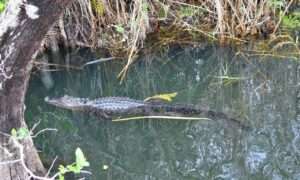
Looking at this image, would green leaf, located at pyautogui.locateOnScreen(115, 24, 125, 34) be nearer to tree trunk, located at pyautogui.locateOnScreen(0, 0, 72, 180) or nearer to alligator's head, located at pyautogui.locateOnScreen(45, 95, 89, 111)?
alligator's head, located at pyautogui.locateOnScreen(45, 95, 89, 111)

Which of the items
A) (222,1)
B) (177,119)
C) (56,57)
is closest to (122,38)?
(56,57)

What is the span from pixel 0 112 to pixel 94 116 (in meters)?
1.68

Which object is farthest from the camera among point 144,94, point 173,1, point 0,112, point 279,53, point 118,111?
point 173,1

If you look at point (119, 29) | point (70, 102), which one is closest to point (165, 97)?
point (70, 102)

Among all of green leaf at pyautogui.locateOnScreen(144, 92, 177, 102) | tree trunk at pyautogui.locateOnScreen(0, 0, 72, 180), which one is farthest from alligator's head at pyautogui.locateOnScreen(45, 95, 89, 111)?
tree trunk at pyautogui.locateOnScreen(0, 0, 72, 180)

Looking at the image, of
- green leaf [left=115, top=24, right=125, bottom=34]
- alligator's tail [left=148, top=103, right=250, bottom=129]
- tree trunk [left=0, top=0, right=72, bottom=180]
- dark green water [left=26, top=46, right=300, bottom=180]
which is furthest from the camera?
green leaf [left=115, top=24, right=125, bottom=34]

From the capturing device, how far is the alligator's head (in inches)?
164

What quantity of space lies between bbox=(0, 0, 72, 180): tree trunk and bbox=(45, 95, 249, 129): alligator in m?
1.45

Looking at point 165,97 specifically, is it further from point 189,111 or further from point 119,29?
point 119,29

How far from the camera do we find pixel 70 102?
13.9 feet

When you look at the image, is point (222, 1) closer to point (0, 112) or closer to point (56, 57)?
point (56, 57)

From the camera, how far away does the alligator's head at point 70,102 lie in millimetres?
4168

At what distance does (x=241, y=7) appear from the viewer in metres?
5.03

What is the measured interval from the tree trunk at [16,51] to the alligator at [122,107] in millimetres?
1448
